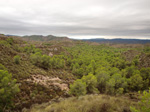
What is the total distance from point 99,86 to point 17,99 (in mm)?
25354

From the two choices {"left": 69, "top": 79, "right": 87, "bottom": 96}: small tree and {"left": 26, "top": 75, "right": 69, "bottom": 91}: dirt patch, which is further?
{"left": 26, "top": 75, "right": 69, "bottom": 91}: dirt patch

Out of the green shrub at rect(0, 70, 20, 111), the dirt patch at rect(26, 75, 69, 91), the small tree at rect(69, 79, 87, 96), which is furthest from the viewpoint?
Answer: the dirt patch at rect(26, 75, 69, 91)

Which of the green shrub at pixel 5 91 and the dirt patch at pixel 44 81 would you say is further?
the dirt patch at pixel 44 81

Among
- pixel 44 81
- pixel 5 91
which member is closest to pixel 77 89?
pixel 44 81

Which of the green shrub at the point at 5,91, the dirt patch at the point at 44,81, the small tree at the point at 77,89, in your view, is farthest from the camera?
the dirt patch at the point at 44,81

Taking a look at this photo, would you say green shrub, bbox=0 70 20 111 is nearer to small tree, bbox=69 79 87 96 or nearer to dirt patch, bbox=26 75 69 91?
dirt patch, bbox=26 75 69 91

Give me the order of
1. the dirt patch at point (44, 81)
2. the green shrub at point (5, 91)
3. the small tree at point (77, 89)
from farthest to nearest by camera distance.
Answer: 1. the dirt patch at point (44, 81)
2. the small tree at point (77, 89)
3. the green shrub at point (5, 91)

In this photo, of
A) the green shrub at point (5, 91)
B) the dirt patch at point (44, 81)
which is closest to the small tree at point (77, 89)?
the dirt patch at point (44, 81)

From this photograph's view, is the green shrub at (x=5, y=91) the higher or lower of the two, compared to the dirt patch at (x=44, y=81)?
higher

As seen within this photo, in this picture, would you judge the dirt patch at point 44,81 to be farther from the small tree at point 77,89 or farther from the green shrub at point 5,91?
the green shrub at point 5,91

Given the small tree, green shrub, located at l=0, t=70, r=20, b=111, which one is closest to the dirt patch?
the small tree

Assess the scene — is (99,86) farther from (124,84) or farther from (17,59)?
(17,59)

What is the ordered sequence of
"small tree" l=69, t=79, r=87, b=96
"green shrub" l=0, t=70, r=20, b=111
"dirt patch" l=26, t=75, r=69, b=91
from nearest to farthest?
"green shrub" l=0, t=70, r=20, b=111
"small tree" l=69, t=79, r=87, b=96
"dirt patch" l=26, t=75, r=69, b=91

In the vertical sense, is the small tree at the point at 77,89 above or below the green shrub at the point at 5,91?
below
